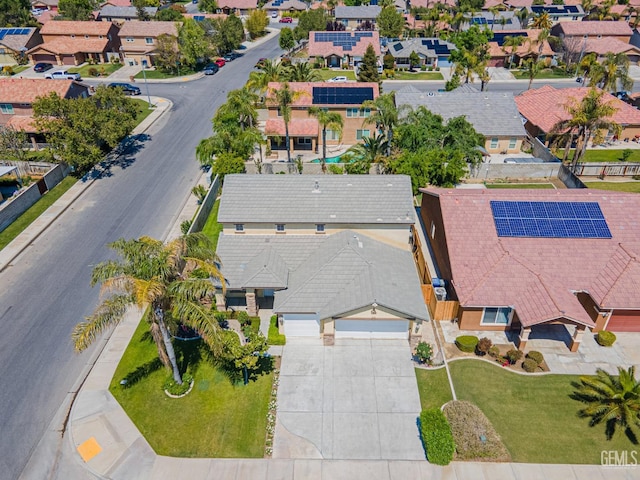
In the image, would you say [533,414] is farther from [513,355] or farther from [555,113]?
[555,113]

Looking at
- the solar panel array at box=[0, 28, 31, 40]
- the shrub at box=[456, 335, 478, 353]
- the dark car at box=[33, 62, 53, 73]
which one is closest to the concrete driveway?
the shrub at box=[456, 335, 478, 353]

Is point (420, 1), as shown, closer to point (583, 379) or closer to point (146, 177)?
point (146, 177)

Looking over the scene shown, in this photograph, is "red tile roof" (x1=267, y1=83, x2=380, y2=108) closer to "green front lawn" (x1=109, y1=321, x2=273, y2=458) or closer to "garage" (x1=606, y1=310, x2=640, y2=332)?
"green front lawn" (x1=109, y1=321, x2=273, y2=458)

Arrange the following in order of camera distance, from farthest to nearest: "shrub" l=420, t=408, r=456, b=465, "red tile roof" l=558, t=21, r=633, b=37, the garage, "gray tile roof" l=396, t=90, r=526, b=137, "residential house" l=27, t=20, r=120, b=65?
"red tile roof" l=558, t=21, r=633, b=37 < "residential house" l=27, t=20, r=120, b=65 < "gray tile roof" l=396, t=90, r=526, b=137 < the garage < "shrub" l=420, t=408, r=456, b=465

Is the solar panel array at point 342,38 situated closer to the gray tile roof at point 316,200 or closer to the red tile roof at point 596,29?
the red tile roof at point 596,29

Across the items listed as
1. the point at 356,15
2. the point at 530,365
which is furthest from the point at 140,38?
the point at 530,365

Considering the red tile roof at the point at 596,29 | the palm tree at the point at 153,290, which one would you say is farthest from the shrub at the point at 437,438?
the red tile roof at the point at 596,29
